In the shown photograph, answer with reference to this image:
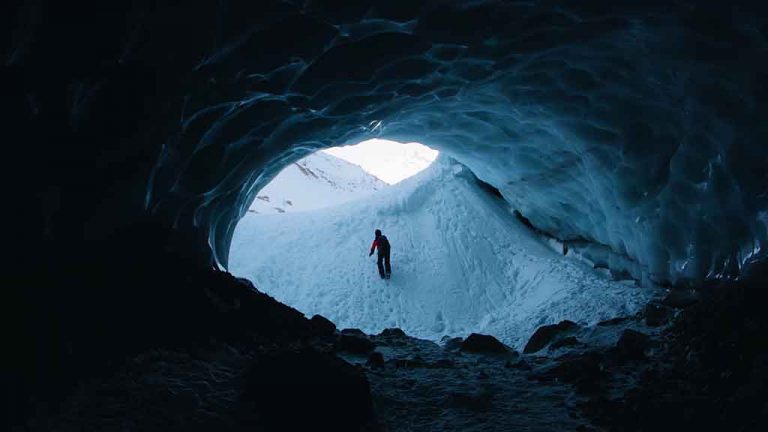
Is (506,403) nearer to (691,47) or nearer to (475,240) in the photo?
(691,47)

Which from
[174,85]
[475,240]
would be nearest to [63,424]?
[174,85]

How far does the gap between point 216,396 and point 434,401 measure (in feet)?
5.18

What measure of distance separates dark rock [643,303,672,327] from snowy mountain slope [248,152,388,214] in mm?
17930

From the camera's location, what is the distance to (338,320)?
31.7 ft

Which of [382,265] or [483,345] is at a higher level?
[382,265]

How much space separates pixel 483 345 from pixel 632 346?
1656 mm

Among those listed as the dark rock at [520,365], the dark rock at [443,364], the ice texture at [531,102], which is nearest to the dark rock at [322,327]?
the ice texture at [531,102]

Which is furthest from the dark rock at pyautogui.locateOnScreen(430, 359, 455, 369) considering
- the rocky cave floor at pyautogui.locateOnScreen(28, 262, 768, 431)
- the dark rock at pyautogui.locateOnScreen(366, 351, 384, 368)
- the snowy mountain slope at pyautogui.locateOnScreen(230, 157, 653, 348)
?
the snowy mountain slope at pyautogui.locateOnScreen(230, 157, 653, 348)

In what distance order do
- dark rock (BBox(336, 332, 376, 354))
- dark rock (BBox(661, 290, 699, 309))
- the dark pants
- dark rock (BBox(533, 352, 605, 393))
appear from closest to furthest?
dark rock (BBox(533, 352, 605, 393)), dark rock (BBox(336, 332, 376, 354)), dark rock (BBox(661, 290, 699, 309)), the dark pants

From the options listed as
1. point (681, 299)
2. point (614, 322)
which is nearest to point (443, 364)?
point (614, 322)

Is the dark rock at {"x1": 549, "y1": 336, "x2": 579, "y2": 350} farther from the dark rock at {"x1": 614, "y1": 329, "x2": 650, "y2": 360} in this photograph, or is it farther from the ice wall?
the ice wall

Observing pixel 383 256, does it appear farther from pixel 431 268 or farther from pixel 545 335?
pixel 545 335

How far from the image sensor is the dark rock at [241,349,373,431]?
3051mm

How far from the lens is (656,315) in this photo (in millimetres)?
6152
